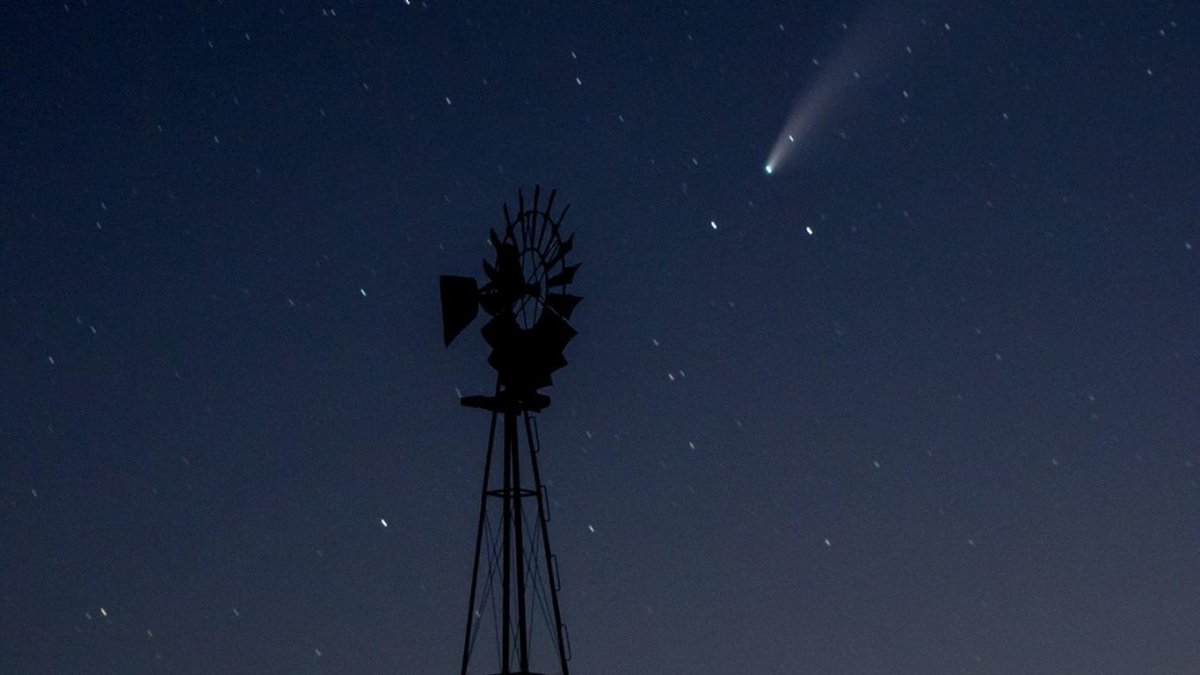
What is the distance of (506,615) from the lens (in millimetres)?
15203

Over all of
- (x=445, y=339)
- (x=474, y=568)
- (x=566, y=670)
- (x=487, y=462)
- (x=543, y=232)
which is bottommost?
(x=566, y=670)

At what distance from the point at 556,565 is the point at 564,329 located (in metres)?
2.49

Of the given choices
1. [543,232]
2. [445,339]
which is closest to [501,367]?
[445,339]

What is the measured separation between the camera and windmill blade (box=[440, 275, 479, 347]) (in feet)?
51.8

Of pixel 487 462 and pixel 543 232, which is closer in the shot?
pixel 487 462

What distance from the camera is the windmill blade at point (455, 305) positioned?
15.8m

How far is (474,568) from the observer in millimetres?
15234

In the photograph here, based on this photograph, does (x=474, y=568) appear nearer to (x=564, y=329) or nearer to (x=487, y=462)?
(x=487, y=462)

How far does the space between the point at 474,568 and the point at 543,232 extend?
3.89 metres

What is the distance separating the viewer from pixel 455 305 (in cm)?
1583

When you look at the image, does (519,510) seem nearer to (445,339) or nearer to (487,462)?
(487,462)

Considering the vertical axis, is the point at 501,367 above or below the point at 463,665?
above

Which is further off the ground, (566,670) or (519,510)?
(519,510)

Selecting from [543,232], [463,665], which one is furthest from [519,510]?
[543,232]
